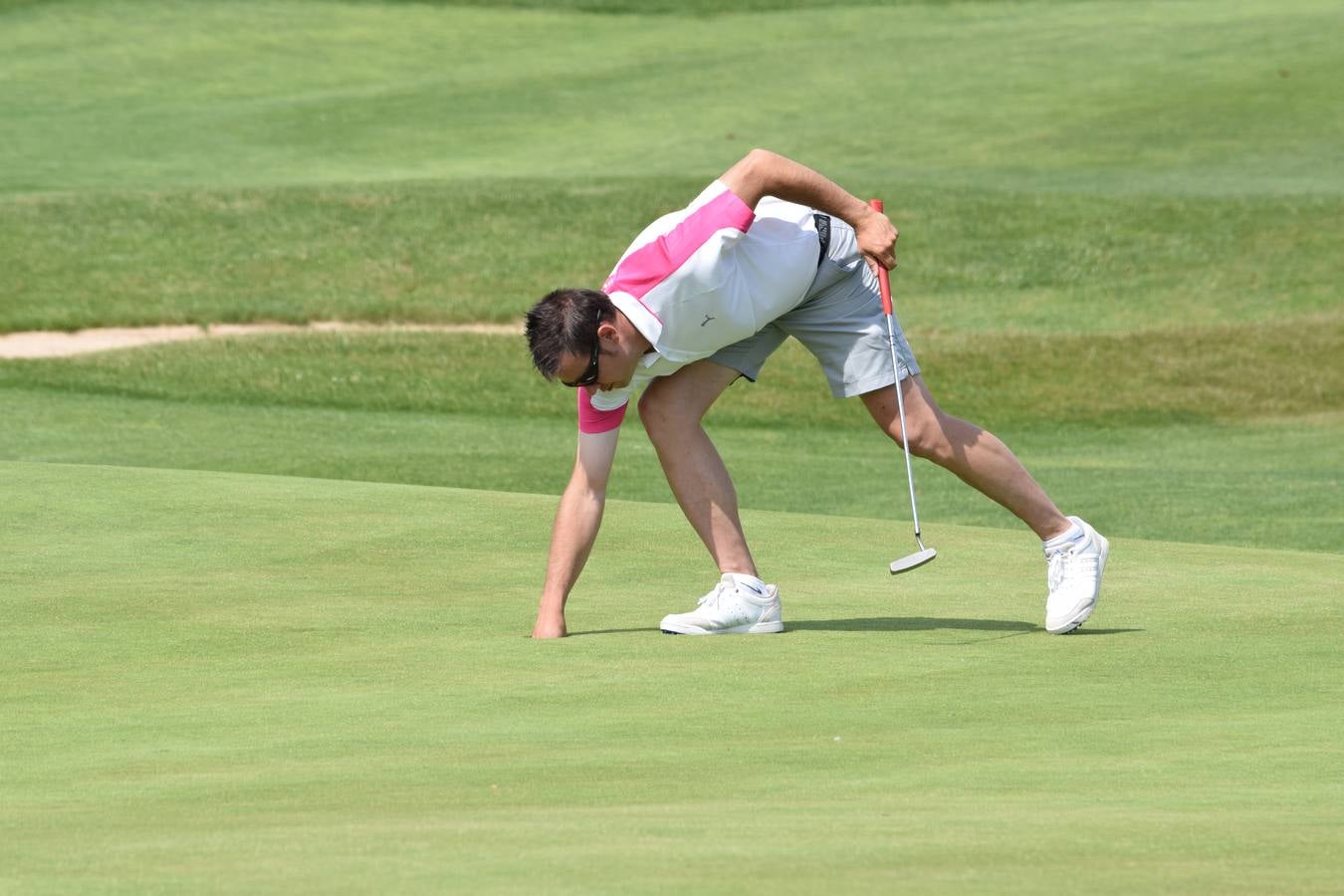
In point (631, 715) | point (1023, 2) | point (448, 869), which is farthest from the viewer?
point (1023, 2)

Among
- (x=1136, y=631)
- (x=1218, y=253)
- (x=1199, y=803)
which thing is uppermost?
(x=1199, y=803)

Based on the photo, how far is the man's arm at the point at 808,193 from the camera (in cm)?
652

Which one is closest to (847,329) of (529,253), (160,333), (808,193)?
(808,193)

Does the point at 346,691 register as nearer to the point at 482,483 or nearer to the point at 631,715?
the point at 631,715

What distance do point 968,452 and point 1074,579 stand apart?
0.51 metres

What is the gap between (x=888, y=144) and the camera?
28594mm

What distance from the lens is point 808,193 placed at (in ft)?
21.8

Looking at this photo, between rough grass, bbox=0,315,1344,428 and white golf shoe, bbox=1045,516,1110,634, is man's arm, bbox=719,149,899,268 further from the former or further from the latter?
rough grass, bbox=0,315,1344,428

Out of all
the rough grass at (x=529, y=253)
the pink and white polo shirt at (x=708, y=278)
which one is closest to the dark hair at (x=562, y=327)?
the pink and white polo shirt at (x=708, y=278)

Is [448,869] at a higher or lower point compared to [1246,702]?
higher

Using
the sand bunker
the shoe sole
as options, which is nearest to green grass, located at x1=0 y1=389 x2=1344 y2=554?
the sand bunker

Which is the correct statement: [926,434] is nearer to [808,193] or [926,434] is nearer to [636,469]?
[808,193]

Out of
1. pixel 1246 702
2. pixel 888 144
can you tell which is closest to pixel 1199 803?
pixel 1246 702

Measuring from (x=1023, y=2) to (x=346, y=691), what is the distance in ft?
115
